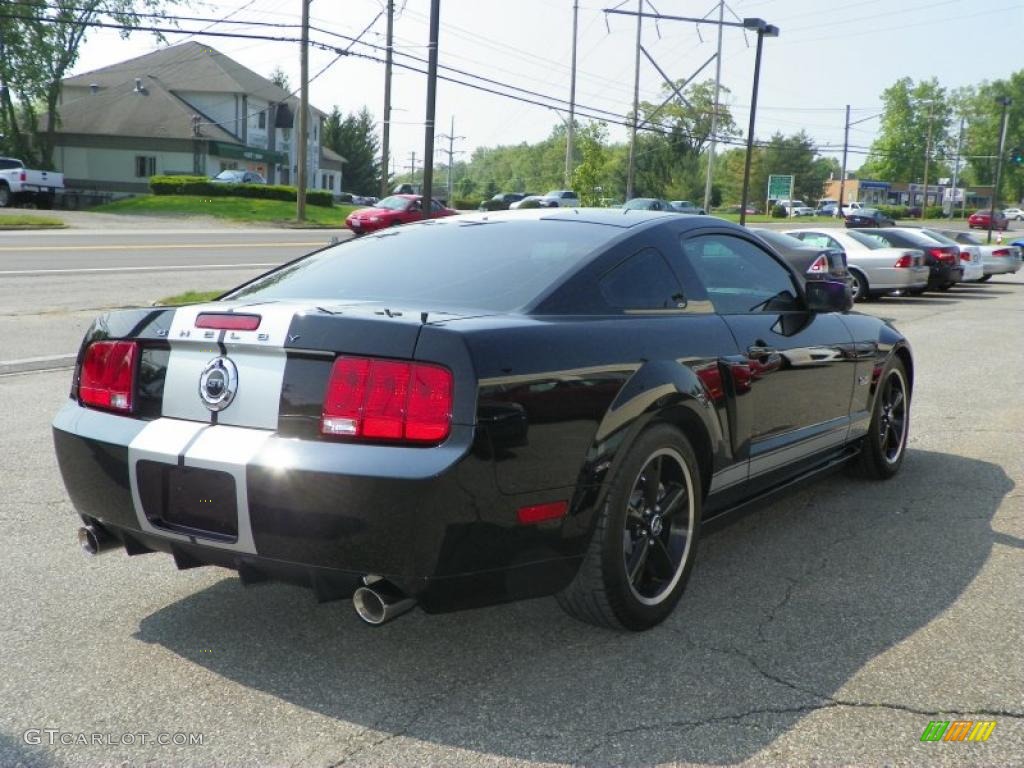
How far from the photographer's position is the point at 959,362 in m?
11.7

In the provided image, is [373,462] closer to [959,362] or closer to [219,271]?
[959,362]

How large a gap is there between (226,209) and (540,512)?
43.3 meters

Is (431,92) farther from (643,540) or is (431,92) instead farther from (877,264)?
(643,540)

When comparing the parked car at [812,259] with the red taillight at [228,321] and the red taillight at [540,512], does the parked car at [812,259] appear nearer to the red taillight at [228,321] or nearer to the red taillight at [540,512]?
the red taillight at [540,512]

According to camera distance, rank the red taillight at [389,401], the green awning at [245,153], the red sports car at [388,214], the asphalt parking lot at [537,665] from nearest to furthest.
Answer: the asphalt parking lot at [537,665], the red taillight at [389,401], the red sports car at [388,214], the green awning at [245,153]

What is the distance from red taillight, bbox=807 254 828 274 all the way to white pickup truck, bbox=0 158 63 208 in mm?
34133

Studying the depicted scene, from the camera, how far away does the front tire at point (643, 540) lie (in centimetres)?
348

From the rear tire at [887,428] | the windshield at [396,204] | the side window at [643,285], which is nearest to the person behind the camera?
the side window at [643,285]

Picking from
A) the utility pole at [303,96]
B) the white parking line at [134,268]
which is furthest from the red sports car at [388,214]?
the white parking line at [134,268]

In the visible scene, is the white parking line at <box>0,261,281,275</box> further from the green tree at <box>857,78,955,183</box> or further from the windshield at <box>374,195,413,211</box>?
the green tree at <box>857,78,955,183</box>

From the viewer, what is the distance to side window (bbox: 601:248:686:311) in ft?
12.7

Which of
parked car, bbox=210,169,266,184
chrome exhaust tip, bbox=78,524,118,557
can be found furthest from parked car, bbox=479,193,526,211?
chrome exhaust tip, bbox=78,524,118,557

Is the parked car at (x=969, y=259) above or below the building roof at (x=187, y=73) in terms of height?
below

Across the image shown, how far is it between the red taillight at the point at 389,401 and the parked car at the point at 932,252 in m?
19.8
